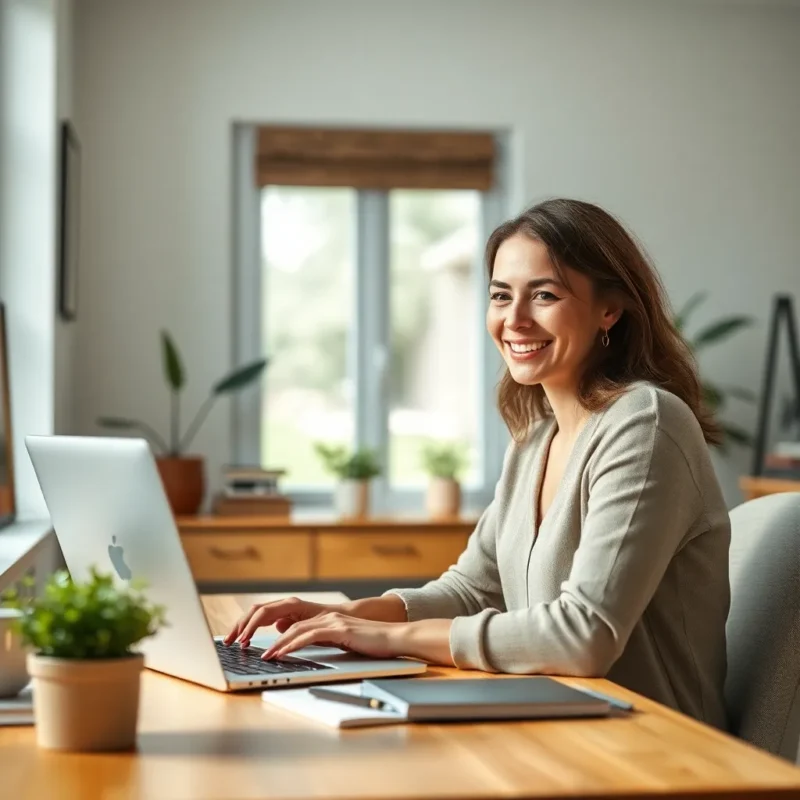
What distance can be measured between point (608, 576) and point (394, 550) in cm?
256

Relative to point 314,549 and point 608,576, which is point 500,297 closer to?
point 608,576

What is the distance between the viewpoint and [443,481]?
4281 millimetres

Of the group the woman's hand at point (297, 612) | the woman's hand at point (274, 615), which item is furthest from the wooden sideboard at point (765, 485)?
the woman's hand at point (274, 615)

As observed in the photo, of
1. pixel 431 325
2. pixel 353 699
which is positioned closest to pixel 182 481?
pixel 431 325

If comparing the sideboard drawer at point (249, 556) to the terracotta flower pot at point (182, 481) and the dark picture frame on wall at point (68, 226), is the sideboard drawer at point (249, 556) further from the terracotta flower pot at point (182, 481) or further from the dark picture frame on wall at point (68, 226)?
the dark picture frame on wall at point (68, 226)

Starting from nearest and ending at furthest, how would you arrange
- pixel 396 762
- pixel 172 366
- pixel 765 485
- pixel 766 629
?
pixel 396 762, pixel 766 629, pixel 172 366, pixel 765 485

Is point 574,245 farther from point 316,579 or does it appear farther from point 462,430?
point 462,430

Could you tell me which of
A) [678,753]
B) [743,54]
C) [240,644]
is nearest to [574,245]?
[240,644]

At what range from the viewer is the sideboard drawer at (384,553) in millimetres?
4051

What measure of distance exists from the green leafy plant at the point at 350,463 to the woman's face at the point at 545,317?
235 centimetres

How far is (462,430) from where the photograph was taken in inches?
187

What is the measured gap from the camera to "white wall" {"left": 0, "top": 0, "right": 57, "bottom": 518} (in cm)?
360

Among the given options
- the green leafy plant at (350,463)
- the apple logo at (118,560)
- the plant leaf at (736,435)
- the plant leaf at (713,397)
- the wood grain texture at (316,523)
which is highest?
the plant leaf at (713,397)

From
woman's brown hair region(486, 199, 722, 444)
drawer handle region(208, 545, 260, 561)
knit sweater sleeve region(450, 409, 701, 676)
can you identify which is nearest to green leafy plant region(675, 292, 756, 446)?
drawer handle region(208, 545, 260, 561)
